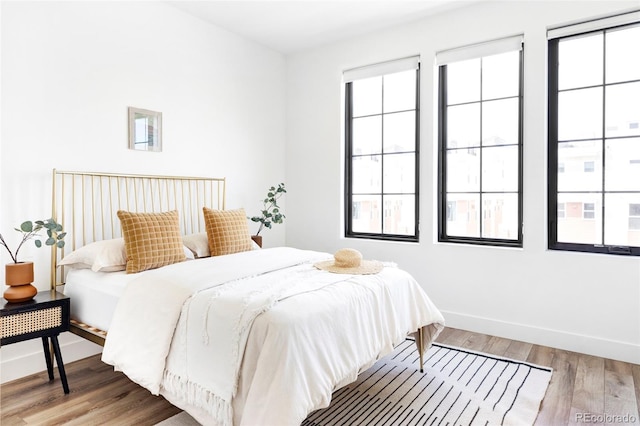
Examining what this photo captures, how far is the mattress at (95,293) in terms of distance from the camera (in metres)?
2.25

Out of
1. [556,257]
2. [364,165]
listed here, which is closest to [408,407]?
[556,257]

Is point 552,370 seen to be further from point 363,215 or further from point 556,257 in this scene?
point 363,215

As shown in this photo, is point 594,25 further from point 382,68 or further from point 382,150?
point 382,150

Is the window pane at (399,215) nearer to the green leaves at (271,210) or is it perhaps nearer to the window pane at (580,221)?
the green leaves at (271,210)

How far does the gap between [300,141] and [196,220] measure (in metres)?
1.48

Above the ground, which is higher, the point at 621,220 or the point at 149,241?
the point at 621,220

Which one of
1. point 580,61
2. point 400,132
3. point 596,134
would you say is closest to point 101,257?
point 400,132

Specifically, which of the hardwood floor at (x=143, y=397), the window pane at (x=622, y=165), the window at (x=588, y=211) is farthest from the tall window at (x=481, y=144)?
the hardwood floor at (x=143, y=397)

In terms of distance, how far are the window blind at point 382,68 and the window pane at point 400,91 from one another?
107 millimetres

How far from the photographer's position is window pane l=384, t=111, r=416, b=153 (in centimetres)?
372

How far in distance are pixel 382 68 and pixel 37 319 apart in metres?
3.31

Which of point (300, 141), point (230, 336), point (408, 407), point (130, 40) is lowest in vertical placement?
point (408, 407)

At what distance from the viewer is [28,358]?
2.51 metres

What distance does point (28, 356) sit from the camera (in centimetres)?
251
